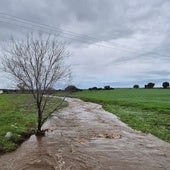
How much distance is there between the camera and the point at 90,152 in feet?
45.5

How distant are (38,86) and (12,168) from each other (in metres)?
6.58

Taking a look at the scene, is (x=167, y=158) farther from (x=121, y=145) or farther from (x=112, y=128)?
(x=112, y=128)

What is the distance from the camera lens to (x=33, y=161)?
1229 cm

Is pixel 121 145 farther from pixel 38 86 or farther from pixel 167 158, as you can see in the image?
pixel 38 86

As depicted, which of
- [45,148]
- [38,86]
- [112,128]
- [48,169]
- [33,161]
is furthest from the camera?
[112,128]

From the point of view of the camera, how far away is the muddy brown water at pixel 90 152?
11695 mm

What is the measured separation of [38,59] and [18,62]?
1.18 m

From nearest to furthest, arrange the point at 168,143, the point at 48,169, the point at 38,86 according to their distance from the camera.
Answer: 1. the point at 48,169
2. the point at 168,143
3. the point at 38,86

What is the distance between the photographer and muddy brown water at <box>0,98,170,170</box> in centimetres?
1170

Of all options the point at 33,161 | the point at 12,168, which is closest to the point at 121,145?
the point at 33,161

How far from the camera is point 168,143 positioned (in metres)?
15.7

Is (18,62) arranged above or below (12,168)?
above

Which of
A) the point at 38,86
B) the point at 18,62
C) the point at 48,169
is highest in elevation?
the point at 18,62

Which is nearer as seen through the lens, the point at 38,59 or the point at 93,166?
the point at 93,166
